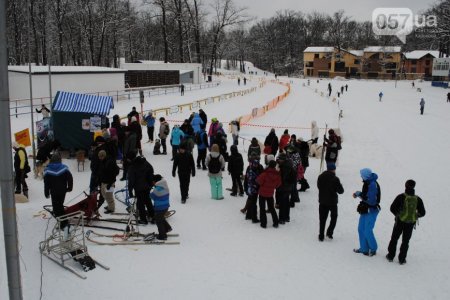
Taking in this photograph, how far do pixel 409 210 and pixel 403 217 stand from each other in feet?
0.60

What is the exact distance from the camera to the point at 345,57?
351 feet

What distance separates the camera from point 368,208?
28.0 feet

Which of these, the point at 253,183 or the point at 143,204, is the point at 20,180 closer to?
the point at 143,204

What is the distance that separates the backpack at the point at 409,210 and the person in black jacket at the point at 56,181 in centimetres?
626

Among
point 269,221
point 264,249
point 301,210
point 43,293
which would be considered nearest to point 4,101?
point 43,293

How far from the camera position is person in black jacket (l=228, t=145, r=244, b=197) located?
11.5 meters

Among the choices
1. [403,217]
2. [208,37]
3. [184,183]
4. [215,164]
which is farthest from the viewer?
[208,37]

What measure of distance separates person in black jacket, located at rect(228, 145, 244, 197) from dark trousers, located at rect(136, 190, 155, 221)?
269 centimetres

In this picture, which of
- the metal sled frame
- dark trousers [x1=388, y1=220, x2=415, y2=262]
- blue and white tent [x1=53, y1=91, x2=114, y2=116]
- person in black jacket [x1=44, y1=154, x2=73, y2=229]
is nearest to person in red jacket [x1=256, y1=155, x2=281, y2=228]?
dark trousers [x1=388, y1=220, x2=415, y2=262]

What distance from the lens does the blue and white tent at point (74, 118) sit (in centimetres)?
1504

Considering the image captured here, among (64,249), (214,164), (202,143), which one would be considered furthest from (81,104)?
(64,249)

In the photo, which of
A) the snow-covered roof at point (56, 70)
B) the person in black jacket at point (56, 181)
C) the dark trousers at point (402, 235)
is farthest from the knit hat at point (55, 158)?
the snow-covered roof at point (56, 70)

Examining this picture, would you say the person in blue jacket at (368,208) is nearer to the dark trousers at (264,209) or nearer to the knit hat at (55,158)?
the dark trousers at (264,209)

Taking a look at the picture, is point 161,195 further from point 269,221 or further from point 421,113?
point 421,113
